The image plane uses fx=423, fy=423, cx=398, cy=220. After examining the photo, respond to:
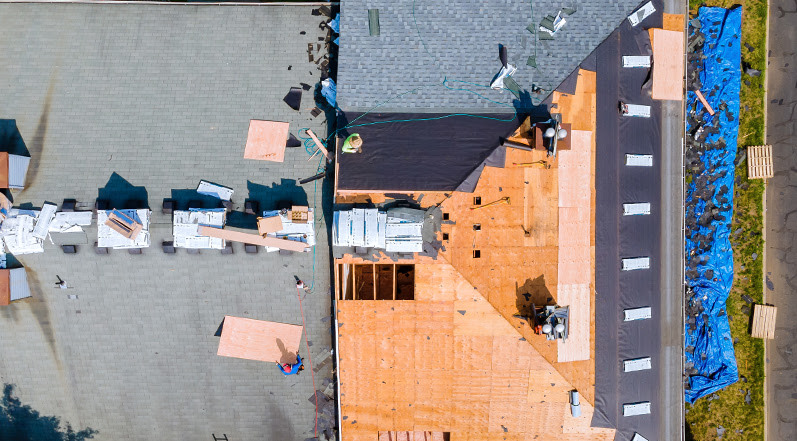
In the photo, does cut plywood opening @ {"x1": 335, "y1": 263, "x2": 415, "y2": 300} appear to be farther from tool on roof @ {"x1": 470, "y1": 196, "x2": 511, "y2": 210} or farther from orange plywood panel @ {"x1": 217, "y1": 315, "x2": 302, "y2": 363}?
tool on roof @ {"x1": 470, "y1": 196, "x2": 511, "y2": 210}

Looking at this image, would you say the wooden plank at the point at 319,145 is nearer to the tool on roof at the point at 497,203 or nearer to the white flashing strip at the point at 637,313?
the tool on roof at the point at 497,203

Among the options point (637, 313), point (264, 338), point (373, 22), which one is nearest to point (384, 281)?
point (264, 338)

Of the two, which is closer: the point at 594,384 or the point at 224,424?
the point at 594,384

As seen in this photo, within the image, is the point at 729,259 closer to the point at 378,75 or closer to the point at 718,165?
the point at 718,165

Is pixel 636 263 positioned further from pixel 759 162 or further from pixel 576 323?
pixel 759 162

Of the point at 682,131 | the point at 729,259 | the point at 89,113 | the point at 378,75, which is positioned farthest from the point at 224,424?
the point at 729,259

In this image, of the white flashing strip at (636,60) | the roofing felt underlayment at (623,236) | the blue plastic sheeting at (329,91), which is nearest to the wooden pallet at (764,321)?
the roofing felt underlayment at (623,236)

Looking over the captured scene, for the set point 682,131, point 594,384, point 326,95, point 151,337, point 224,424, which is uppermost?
point 326,95

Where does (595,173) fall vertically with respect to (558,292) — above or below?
above
